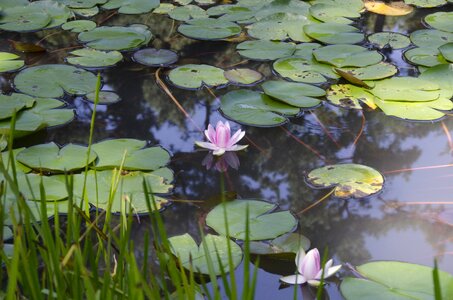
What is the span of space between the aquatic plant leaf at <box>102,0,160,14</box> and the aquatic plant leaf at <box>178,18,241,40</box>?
0.25m

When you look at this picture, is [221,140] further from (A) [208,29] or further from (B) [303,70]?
(A) [208,29]

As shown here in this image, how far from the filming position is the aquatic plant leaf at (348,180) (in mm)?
1761

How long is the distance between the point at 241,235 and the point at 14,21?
5.50ft

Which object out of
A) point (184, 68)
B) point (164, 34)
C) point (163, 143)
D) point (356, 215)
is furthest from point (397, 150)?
point (164, 34)

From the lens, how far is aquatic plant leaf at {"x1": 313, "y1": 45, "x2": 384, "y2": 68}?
2.44 metres

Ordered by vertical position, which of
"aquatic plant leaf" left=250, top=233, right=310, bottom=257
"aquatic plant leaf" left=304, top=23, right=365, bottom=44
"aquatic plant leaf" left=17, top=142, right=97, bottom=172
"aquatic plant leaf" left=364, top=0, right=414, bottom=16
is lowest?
"aquatic plant leaf" left=17, top=142, right=97, bottom=172

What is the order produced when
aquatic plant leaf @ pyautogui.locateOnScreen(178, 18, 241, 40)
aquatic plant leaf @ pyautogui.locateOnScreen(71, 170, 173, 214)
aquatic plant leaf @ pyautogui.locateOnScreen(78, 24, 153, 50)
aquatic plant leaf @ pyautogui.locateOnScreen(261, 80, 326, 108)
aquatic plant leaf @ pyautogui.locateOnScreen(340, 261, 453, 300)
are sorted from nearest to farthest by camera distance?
aquatic plant leaf @ pyautogui.locateOnScreen(340, 261, 453, 300), aquatic plant leaf @ pyautogui.locateOnScreen(71, 170, 173, 214), aquatic plant leaf @ pyautogui.locateOnScreen(261, 80, 326, 108), aquatic plant leaf @ pyautogui.locateOnScreen(78, 24, 153, 50), aquatic plant leaf @ pyautogui.locateOnScreen(178, 18, 241, 40)

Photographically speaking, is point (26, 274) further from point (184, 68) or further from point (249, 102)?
point (184, 68)

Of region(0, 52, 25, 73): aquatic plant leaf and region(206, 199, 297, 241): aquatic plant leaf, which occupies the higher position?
region(206, 199, 297, 241): aquatic plant leaf

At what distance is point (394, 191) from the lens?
1.79 m

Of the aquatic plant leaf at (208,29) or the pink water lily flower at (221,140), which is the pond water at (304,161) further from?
the aquatic plant leaf at (208,29)

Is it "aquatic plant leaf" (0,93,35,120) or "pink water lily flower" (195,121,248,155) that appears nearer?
"pink water lily flower" (195,121,248,155)

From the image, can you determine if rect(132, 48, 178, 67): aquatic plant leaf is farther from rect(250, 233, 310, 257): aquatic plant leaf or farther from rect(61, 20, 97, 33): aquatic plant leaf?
rect(250, 233, 310, 257): aquatic plant leaf

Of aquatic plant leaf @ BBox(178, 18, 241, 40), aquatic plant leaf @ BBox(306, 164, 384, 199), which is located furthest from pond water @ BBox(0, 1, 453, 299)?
aquatic plant leaf @ BBox(178, 18, 241, 40)
